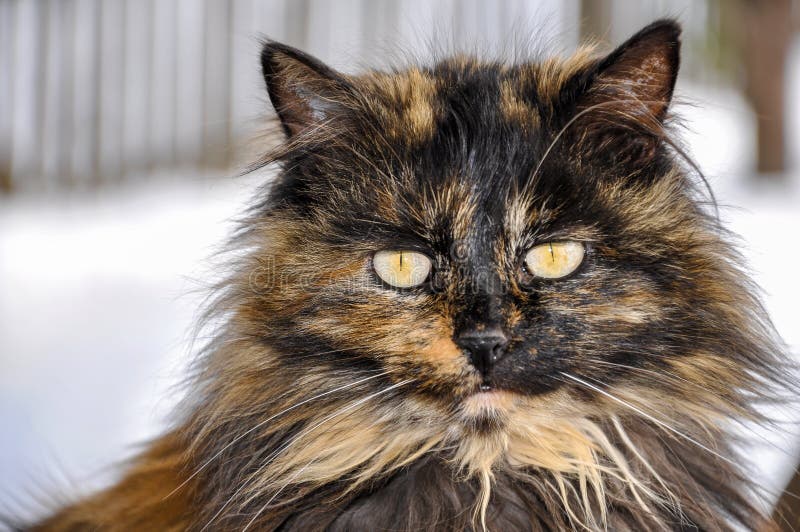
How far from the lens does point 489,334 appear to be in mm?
1167

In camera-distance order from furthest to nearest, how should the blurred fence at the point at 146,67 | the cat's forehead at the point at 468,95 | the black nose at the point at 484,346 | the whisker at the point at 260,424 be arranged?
the blurred fence at the point at 146,67, the cat's forehead at the point at 468,95, the whisker at the point at 260,424, the black nose at the point at 484,346

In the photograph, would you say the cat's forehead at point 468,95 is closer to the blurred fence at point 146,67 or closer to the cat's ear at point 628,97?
the cat's ear at point 628,97

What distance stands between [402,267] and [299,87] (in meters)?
0.43

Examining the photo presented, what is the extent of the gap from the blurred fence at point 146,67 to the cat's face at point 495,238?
5.56 feet

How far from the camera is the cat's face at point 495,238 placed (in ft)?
4.02

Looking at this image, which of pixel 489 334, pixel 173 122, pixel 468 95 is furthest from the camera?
pixel 173 122

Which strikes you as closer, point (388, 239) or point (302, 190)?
point (388, 239)

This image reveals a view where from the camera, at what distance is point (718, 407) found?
132 cm

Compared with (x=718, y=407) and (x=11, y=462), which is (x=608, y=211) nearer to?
(x=718, y=407)

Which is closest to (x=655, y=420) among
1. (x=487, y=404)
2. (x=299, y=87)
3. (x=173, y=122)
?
(x=487, y=404)

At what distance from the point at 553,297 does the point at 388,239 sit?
292 mm

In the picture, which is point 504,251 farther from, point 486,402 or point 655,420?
point 655,420

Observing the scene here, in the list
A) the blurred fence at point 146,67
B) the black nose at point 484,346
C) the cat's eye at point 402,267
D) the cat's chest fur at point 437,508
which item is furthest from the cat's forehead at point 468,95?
the blurred fence at point 146,67

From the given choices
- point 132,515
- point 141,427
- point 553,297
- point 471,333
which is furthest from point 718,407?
point 141,427
